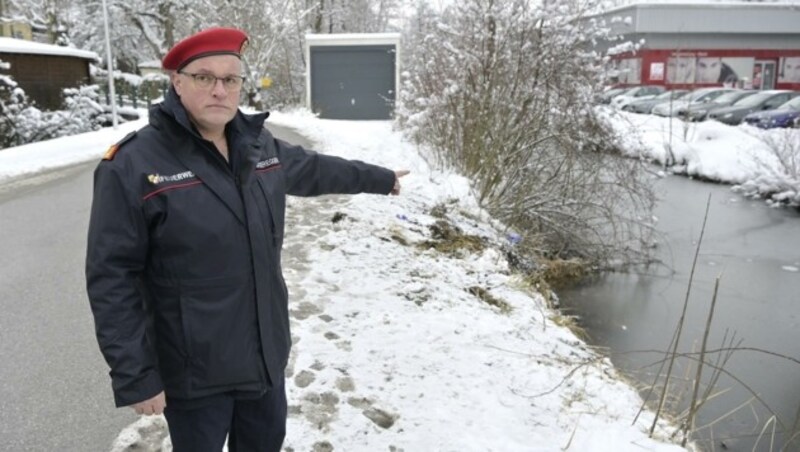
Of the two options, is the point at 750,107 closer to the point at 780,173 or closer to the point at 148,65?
the point at 780,173

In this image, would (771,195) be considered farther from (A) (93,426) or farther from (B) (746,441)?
(A) (93,426)

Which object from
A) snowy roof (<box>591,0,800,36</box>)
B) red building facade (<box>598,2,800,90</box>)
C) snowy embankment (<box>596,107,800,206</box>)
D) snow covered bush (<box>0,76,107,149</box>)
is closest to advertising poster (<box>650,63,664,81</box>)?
red building facade (<box>598,2,800,90</box>)

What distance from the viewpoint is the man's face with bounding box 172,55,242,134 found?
7.09ft

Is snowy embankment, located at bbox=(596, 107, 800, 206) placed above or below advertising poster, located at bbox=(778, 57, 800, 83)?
below

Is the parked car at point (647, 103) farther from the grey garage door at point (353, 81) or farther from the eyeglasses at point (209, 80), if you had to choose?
the eyeglasses at point (209, 80)

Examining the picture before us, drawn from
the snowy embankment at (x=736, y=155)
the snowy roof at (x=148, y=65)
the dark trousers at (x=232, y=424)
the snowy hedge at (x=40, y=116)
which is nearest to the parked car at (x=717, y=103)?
the snowy embankment at (x=736, y=155)

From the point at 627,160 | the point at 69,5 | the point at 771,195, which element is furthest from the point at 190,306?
the point at 69,5

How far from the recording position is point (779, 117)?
2128 cm

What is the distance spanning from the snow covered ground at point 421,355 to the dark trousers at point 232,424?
0.91 metres

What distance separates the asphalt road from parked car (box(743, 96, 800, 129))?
19.9 m

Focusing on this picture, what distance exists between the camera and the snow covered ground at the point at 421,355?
369 cm

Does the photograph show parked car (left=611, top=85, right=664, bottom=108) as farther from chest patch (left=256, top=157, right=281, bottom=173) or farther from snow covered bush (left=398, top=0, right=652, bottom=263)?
chest patch (left=256, top=157, right=281, bottom=173)

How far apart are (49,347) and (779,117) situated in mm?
22572

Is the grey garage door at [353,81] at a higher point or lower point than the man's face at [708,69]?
lower
